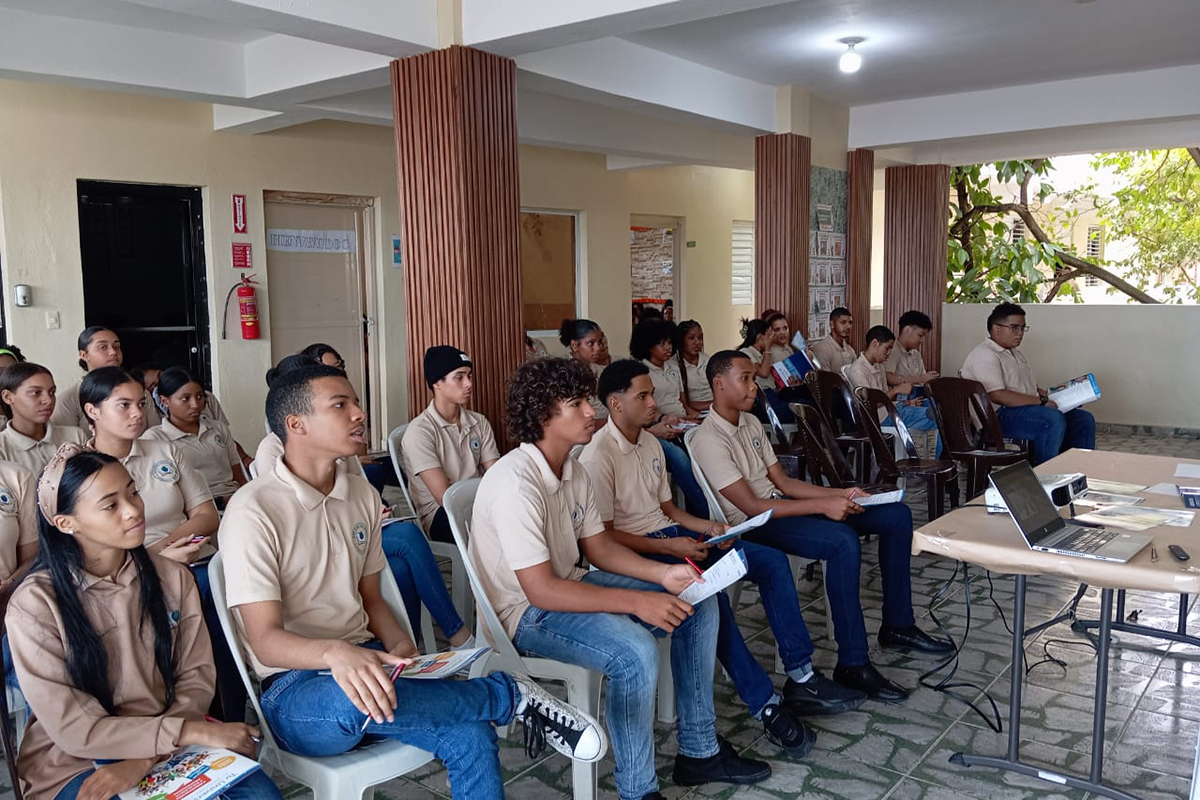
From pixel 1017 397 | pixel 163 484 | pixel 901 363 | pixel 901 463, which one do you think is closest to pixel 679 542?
pixel 163 484

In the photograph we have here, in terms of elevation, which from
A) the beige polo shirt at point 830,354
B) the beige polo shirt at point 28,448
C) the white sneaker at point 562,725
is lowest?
the white sneaker at point 562,725

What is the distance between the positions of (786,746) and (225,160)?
6.10 meters

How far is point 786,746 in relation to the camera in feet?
9.63

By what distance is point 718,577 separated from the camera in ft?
8.44

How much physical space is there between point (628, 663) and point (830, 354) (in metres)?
5.43

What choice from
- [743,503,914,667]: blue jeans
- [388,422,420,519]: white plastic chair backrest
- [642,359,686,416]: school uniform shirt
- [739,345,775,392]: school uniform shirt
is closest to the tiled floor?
[743,503,914,667]: blue jeans

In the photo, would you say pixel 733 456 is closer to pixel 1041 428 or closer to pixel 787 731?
pixel 787 731

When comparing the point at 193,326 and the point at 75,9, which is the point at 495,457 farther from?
the point at 193,326

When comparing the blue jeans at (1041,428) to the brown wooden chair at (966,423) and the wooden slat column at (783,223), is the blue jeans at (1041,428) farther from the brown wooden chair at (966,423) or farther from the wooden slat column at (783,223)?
the wooden slat column at (783,223)

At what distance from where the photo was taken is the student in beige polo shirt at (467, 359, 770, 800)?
8.31ft

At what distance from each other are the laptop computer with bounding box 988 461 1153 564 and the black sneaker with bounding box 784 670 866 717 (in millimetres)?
924

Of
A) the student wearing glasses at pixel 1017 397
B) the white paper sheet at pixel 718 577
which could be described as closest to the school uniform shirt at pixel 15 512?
the white paper sheet at pixel 718 577

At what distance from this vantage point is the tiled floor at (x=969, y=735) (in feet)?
9.11

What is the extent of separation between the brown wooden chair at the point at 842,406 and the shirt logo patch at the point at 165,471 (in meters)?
3.66
